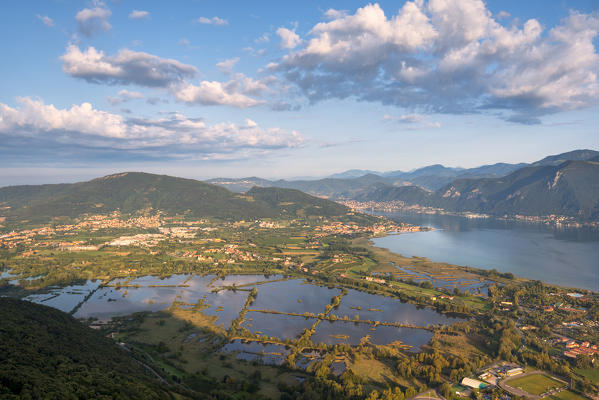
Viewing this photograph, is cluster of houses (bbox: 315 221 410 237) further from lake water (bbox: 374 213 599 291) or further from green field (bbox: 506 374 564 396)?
green field (bbox: 506 374 564 396)

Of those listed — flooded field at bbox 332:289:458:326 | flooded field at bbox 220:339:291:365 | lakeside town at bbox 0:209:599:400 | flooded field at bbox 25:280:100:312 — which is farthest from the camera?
flooded field at bbox 25:280:100:312

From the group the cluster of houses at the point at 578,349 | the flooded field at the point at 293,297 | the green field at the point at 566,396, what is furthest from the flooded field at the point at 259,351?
the cluster of houses at the point at 578,349

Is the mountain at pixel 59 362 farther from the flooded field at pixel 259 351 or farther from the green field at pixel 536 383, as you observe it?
the green field at pixel 536 383

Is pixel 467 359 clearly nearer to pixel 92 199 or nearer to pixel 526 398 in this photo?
pixel 526 398

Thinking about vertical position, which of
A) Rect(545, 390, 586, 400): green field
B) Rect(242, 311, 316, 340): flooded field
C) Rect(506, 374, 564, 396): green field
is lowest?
Rect(545, 390, 586, 400): green field

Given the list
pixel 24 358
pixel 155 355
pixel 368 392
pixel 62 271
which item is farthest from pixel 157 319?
pixel 62 271

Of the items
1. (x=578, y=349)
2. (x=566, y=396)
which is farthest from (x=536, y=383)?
(x=578, y=349)

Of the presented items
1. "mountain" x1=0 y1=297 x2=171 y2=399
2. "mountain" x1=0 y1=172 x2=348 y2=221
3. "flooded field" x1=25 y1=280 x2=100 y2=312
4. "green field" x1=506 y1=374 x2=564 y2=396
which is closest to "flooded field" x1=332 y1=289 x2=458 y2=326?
→ "green field" x1=506 y1=374 x2=564 y2=396
